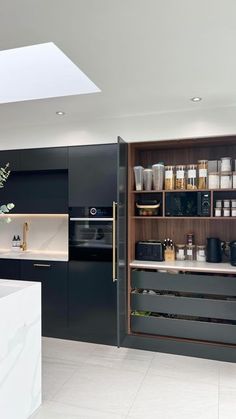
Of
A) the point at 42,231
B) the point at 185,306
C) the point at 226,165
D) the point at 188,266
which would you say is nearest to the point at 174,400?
the point at 185,306

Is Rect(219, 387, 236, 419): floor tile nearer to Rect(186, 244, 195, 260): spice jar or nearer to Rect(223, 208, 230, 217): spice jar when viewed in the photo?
Rect(186, 244, 195, 260): spice jar

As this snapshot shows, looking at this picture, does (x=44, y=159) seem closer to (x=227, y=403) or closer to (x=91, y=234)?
(x=91, y=234)

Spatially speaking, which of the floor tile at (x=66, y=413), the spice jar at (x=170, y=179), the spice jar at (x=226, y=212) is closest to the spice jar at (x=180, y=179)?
the spice jar at (x=170, y=179)

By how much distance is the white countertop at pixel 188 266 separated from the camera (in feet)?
10.00

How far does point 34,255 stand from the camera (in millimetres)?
3783

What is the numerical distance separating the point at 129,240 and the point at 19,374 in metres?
1.72

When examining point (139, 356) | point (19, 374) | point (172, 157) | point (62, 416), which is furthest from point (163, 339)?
point (172, 157)

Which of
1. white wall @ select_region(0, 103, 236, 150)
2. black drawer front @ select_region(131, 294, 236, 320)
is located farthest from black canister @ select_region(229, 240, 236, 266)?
white wall @ select_region(0, 103, 236, 150)

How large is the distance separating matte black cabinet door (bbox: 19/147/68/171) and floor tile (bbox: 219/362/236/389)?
262 centimetres

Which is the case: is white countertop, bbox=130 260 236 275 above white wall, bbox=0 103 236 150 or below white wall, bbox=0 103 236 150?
below

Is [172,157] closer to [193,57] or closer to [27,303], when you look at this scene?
[193,57]

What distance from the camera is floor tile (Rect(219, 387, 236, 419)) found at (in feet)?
7.27

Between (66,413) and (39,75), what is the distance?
2800 millimetres

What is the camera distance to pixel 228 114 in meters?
3.03
